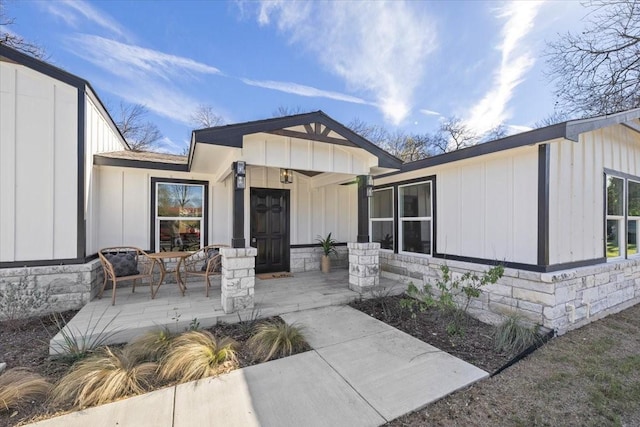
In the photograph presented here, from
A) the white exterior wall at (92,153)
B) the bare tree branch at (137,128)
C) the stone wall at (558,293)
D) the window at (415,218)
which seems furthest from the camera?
the bare tree branch at (137,128)

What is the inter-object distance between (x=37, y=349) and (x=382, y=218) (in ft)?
21.2

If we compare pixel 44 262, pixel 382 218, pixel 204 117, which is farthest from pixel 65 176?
pixel 204 117

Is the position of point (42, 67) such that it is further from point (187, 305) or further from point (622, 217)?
point (622, 217)

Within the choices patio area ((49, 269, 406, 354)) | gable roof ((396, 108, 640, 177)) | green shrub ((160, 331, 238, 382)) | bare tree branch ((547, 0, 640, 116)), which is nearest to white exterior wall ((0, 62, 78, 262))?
patio area ((49, 269, 406, 354))

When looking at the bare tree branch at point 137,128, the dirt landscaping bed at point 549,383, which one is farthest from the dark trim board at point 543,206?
the bare tree branch at point 137,128

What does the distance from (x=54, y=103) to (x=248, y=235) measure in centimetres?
415

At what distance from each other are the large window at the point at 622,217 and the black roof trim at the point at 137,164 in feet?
27.8

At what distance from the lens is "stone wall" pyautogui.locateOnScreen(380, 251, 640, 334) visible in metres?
3.83

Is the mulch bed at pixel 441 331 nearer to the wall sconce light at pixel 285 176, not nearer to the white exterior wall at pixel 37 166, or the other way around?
the wall sconce light at pixel 285 176

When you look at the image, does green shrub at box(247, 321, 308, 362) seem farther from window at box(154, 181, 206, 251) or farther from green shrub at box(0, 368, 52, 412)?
window at box(154, 181, 206, 251)

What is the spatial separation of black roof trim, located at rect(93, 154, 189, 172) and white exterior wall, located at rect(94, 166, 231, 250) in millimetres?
207

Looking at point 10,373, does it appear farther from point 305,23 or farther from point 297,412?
point 305,23

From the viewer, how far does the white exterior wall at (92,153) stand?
479cm

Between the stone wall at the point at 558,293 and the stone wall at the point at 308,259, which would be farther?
the stone wall at the point at 308,259
